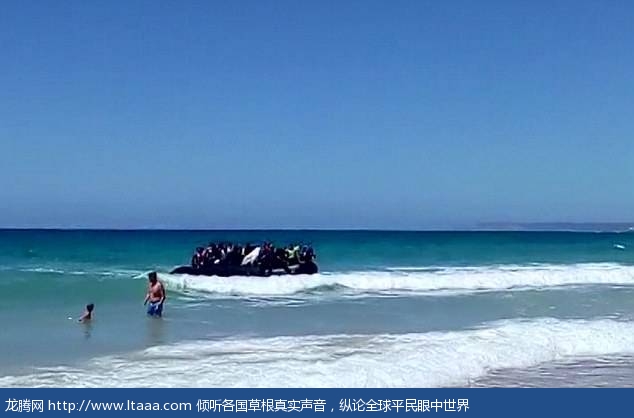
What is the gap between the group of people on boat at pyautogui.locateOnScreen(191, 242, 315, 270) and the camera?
23062mm

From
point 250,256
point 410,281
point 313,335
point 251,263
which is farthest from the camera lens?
point 410,281

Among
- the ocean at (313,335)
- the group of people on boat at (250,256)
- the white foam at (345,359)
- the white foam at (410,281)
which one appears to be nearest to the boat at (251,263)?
the group of people on boat at (250,256)

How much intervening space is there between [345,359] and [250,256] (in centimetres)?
1380

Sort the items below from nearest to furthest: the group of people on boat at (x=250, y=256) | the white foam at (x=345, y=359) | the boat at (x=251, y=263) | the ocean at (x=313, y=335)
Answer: the white foam at (x=345, y=359) → the ocean at (x=313, y=335) → the boat at (x=251, y=263) → the group of people on boat at (x=250, y=256)

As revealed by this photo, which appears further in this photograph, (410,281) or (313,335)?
(410,281)

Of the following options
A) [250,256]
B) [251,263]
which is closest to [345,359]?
[251,263]

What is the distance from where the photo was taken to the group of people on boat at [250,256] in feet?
75.7

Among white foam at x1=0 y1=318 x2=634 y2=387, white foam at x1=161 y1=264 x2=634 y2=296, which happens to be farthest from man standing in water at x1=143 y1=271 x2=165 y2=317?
white foam at x1=161 y1=264 x2=634 y2=296

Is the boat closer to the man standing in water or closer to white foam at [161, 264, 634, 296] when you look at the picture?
white foam at [161, 264, 634, 296]

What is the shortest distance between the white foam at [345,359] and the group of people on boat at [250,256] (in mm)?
11348

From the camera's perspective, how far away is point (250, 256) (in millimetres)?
23219

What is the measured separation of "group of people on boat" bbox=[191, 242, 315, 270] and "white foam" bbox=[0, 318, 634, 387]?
1135 cm

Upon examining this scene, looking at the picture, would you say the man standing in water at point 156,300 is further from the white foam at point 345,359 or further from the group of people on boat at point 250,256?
the group of people on boat at point 250,256

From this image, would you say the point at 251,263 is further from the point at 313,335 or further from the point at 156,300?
the point at 313,335
